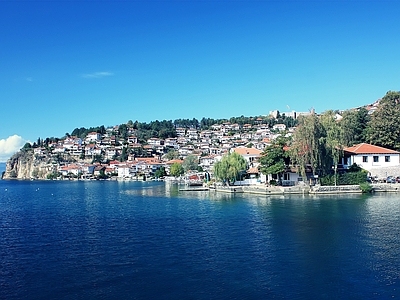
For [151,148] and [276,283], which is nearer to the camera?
[276,283]

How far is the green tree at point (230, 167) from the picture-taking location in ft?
180

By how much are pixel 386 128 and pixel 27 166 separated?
450 ft

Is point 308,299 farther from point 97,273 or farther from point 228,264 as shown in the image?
point 97,273

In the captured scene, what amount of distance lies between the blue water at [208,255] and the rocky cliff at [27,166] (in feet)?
396

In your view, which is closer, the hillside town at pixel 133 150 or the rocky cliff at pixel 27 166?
the hillside town at pixel 133 150

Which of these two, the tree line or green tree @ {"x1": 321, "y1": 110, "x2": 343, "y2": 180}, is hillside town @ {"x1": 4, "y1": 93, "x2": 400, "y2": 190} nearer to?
the tree line

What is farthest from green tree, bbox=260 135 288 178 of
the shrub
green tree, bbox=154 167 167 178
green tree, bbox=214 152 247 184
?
green tree, bbox=154 167 167 178

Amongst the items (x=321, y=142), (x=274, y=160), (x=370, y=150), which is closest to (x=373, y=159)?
(x=370, y=150)

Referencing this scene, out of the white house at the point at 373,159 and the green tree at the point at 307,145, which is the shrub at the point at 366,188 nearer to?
the white house at the point at 373,159

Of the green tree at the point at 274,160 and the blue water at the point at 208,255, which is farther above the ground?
the green tree at the point at 274,160

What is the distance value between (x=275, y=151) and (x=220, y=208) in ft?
51.8

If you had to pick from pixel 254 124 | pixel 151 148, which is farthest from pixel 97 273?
pixel 254 124

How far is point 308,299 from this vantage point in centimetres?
1388

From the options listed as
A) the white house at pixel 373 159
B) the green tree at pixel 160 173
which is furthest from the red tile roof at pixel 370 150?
the green tree at pixel 160 173
